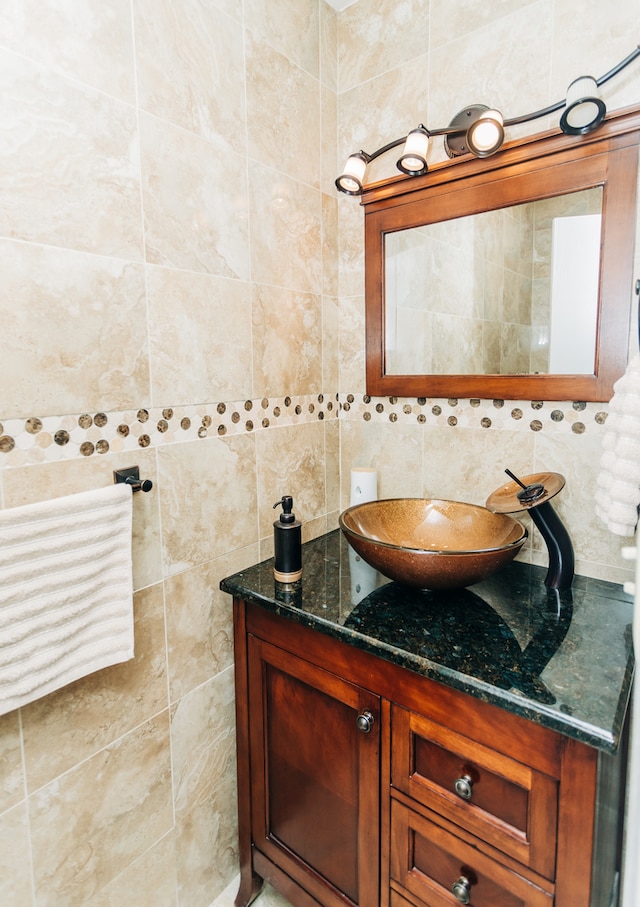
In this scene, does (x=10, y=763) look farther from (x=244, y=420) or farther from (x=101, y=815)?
(x=244, y=420)

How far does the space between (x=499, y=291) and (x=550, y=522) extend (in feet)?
2.11

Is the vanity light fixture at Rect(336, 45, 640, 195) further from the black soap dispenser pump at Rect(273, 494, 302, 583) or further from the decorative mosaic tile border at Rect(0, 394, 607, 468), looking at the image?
the black soap dispenser pump at Rect(273, 494, 302, 583)

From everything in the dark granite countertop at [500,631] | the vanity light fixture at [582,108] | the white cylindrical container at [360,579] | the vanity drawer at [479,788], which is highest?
the vanity light fixture at [582,108]

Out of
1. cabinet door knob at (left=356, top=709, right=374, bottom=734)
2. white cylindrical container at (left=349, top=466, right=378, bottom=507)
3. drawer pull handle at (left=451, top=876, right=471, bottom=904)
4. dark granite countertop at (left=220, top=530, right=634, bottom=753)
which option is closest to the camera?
dark granite countertop at (left=220, top=530, right=634, bottom=753)

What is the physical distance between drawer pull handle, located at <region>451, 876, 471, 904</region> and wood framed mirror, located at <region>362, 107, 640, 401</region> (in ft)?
3.42

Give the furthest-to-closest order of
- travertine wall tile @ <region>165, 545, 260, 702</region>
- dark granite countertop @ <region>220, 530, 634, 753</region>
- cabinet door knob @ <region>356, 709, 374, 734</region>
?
1. travertine wall tile @ <region>165, 545, 260, 702</region>
2. cabinet door knob @ <region>356, 709, 374, 734</region>
3. dark granite countertop @ <region>220, 530, 634, 753</region>

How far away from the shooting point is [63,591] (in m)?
0.95

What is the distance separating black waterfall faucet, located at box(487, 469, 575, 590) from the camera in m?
1.14

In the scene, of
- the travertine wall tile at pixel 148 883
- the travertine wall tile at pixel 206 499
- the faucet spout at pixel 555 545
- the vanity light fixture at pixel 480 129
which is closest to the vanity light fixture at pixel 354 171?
the vanity light fixture at pixel 480 129

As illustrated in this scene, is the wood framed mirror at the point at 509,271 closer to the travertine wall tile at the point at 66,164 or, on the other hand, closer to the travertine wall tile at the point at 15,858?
the travertine wall tile at the point at 66,164

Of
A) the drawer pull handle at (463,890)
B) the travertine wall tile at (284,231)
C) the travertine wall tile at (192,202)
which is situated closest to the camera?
the drawer pull handle at (463,890)

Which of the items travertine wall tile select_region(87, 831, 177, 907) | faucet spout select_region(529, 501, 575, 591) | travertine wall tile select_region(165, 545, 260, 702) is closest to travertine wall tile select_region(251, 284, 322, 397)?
travertine wall tile select_region(165, 545, 260, 702)

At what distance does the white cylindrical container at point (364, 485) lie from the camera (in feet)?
5.22

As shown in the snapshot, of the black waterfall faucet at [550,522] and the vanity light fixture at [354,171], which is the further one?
the vanity light fixture at [354,171]
